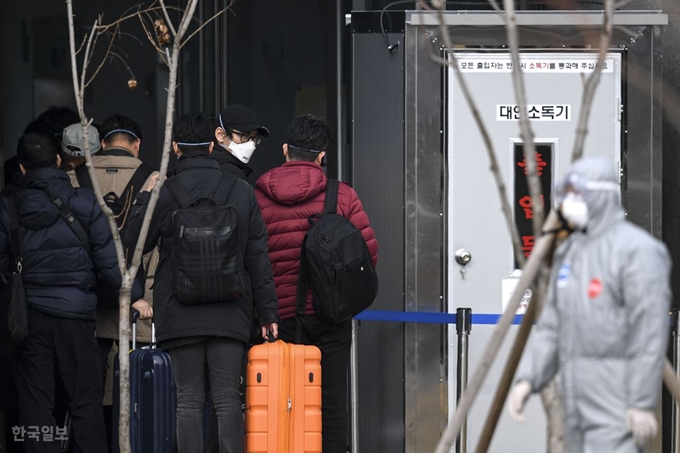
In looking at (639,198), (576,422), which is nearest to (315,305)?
(639,198)

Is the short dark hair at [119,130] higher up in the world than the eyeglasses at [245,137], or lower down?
higher up

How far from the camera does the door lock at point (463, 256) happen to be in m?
7.30

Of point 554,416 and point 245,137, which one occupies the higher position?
point 245,137

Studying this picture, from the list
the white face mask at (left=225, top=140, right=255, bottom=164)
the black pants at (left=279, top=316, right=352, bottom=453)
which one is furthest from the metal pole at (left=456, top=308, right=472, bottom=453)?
the white face mask at (left=225, top=140, right=255, bottom=164)

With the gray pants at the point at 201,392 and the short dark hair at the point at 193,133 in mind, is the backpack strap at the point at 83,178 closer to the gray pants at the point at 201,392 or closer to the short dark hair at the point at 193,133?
the short dark hair at the point at 193,133

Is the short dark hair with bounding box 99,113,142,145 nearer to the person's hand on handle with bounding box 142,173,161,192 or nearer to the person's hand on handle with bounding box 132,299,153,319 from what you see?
the person's hand on handle with bounding box 142,173,161,192

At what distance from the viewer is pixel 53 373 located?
714cm

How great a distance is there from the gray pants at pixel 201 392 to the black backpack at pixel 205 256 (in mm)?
262

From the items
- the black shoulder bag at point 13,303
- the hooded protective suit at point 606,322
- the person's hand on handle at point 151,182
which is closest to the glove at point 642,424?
the hooded protective suit at point 606,322

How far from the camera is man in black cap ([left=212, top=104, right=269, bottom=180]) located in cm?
675

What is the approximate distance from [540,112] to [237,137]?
1712 mm

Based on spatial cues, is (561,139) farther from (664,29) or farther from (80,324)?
(80,324)

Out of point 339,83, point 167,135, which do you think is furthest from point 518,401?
point 339,83

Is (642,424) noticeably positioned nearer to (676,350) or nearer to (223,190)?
(223,190)
